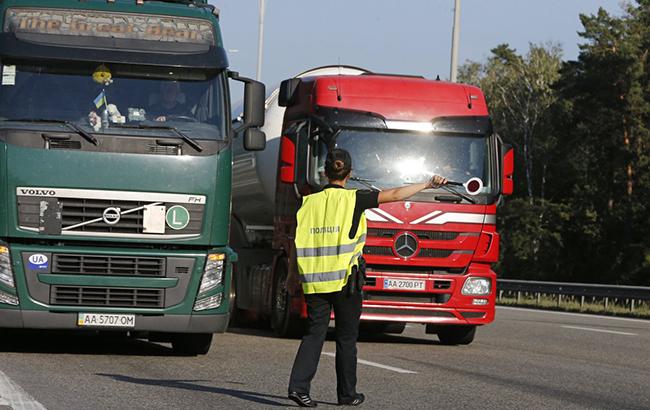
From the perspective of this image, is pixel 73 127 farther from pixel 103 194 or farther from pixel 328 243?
pixel 328 243

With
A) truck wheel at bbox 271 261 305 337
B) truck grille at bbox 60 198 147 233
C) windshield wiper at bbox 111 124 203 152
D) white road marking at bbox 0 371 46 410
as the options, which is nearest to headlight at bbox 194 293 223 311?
truck grille at bbox 60 198 147 233

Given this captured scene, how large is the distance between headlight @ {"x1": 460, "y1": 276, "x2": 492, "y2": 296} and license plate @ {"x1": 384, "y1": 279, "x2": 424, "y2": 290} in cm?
55

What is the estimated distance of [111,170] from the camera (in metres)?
13.8

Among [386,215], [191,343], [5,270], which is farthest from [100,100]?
[386,215]

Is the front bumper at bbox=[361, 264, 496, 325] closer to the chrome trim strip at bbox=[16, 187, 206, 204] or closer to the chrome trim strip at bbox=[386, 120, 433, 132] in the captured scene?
the chrome trim strip at bbox=[386, 120, 433, 132]

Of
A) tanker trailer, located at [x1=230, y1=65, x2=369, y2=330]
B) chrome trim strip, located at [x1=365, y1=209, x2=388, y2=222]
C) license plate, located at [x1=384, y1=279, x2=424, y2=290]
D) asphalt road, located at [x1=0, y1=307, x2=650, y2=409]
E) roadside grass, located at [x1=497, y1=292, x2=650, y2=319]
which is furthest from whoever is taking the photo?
roadside grass, located at [x1=497, y1=292, x2=650, y2=319]

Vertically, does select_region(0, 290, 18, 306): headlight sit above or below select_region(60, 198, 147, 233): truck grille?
below

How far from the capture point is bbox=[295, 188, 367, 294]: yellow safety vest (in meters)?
10.5

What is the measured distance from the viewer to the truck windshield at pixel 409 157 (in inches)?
677

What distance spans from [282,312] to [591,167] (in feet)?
172

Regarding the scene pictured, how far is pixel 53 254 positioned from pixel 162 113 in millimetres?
1656

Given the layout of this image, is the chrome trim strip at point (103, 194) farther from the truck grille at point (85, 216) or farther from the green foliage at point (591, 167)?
the green foliage at point (591, 167)

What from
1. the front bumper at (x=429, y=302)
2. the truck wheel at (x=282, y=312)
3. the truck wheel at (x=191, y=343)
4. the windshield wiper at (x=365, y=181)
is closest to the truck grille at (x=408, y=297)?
the front bumper at (x=429, y=302)

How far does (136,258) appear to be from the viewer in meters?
14.1
